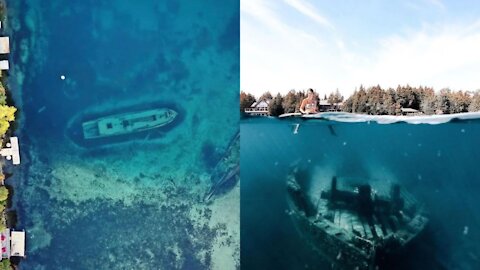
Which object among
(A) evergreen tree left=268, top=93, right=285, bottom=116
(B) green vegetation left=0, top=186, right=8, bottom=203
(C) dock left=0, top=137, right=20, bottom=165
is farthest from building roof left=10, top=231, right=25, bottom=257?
(A) evergreen tree left=268, top=93, right=285, bottom=116

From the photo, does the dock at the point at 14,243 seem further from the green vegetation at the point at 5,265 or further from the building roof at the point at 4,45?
the building roof at the point at 4,45

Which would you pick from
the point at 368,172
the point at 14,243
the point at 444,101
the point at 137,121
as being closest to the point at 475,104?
the point at 444,101

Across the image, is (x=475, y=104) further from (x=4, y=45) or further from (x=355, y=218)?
(x=4, y=45)

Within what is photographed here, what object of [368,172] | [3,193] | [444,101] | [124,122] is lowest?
[3,193]

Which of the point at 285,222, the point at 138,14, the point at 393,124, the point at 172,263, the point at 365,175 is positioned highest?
the point at 138,14

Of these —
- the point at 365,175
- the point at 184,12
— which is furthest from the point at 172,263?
the point at 184,12

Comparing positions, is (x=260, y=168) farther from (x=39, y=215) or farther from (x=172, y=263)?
(x=39, y=215)
